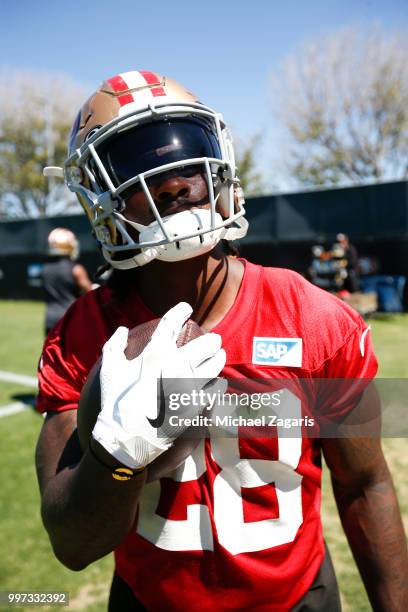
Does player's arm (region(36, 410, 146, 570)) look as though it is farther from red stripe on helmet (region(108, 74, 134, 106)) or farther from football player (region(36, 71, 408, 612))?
red stripe on helmet (region(108, 74, 134, 106))

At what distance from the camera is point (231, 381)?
134 centimetres

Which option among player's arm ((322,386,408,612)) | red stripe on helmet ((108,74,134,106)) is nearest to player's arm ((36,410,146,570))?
player's arm ((322,386,408,612))

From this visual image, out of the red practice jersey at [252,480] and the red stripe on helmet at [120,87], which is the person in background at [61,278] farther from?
the red practice jersey at [252,480]

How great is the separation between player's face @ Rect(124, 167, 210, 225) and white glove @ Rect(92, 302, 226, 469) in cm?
31

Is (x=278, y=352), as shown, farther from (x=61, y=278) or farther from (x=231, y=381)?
(x=61, y=278)

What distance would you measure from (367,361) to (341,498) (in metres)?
0.44

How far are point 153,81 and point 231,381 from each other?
928mm

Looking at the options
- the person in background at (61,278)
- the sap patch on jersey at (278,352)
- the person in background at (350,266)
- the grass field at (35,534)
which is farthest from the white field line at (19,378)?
the person in background at (350,266)

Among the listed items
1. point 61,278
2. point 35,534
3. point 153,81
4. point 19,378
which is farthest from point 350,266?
point 153,81

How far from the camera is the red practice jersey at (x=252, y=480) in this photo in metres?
1.34

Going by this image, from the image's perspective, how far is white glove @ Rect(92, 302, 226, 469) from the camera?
1046 mm

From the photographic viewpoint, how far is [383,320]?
425 inches

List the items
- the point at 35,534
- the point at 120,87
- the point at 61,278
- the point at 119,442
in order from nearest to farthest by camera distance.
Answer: the point at 119,442
the point at 120,87
the point at 35,534
the point at 61,278

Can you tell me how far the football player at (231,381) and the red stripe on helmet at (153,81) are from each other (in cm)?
1
